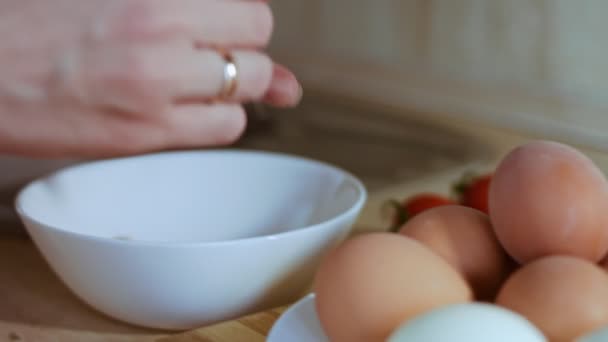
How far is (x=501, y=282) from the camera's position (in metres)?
0.55

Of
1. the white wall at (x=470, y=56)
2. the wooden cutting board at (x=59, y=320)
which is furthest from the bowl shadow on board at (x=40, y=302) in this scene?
the white wall at (x=470, y=56)

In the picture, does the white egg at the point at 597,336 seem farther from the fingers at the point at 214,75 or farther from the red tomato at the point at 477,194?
the red tomato at the point at 477,194

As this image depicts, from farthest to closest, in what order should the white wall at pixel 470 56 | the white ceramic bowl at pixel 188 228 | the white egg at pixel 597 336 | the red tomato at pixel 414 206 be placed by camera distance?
the white wall at pixel 470 56, the red tomato at pixel 414 206, the white ceramic bowl at pixel 188 228, the white egg at pixel 597 336

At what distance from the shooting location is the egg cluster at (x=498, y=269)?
1.47ft

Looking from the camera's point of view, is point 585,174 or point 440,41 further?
point 440,41

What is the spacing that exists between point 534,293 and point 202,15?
0.27m

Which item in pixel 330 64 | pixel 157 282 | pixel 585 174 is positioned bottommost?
pixel 330 64

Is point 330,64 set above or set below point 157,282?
below

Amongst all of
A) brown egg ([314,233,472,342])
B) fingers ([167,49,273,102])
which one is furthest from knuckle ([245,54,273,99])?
brown egg ([314,233,472,342])

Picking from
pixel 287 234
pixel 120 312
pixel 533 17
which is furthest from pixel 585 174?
pixel 533 17

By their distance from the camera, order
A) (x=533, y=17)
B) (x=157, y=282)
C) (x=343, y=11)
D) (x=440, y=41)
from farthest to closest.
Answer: (x=343, y=11), (x=440, y=41), (x=533, y=17), (x=157, y=282)

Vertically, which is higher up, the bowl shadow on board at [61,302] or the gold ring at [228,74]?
the gold ring at [228,74]

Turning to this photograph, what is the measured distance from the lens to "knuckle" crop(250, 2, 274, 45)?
0.54 metres

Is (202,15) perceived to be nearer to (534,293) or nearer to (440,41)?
(534,293)
